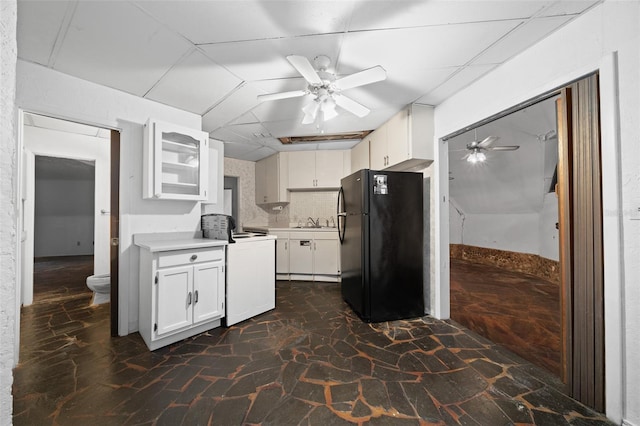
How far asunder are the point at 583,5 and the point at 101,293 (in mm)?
5102

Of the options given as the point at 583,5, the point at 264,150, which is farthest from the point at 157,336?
the point at 583,5

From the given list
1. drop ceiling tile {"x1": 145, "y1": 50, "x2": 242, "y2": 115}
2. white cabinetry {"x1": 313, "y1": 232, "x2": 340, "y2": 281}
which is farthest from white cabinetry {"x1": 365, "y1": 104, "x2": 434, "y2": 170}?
drop ceiling tile {"x1": 145, "y1": 50, "x2": 242, "y2": 115}

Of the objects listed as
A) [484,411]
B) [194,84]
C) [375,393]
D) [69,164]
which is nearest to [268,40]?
[194,84]

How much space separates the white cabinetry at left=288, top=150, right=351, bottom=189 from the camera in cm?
439

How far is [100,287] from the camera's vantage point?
10.0 feet

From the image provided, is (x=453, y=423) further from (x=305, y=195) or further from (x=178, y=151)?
(x=305, y=195)

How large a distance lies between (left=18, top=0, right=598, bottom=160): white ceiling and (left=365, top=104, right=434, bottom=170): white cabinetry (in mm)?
242

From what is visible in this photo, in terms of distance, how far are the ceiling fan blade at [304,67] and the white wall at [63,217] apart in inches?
315

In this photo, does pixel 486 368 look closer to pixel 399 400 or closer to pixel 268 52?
pixel 399 400

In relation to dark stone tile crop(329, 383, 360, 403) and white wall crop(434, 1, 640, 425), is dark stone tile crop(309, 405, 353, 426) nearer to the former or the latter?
dark stone tile crop(329, 383, 360, 403)

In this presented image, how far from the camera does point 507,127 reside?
3617 millimetres

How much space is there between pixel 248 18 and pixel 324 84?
65cm

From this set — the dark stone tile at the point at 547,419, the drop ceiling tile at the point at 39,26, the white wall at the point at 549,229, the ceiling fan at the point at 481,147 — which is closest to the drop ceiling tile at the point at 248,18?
the drop ceiling tile at the point at 39,26

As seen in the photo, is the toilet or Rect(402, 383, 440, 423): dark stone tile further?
the toilet
